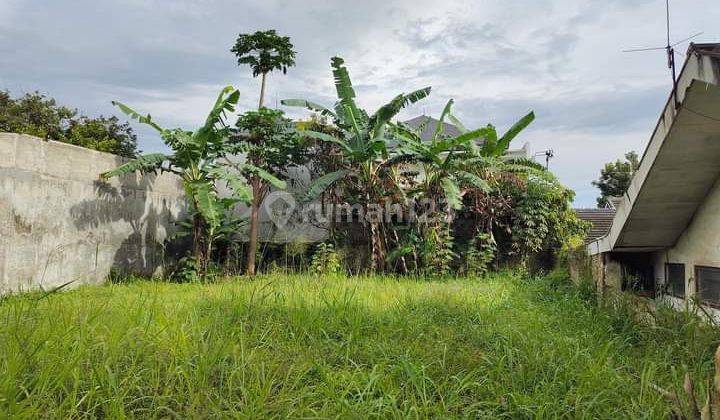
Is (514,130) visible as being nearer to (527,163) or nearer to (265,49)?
(527,163)

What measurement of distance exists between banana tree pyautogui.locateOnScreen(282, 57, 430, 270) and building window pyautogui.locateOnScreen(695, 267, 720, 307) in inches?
169

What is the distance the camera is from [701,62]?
2977mm

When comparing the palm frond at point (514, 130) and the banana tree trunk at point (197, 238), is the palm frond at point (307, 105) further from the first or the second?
the palm frond at point (514, 130)

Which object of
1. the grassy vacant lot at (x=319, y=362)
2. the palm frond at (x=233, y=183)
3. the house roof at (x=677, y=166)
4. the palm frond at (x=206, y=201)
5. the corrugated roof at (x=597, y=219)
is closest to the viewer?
the grassy vacant lot at (x=319, y=362)

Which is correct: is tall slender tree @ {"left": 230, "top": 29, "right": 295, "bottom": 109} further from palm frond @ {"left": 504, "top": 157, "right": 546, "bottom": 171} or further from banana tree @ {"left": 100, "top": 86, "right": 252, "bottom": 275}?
palm frond @ {"left": 504, "top": 157, "right": 546, "bottom": 171}

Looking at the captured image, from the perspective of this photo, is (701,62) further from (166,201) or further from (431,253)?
(166,201)

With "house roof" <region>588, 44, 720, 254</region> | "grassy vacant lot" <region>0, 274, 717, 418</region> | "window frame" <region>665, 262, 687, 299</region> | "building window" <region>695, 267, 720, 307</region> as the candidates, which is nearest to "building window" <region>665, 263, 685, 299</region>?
"window frame" <region>665, 262, 687, 299</region>

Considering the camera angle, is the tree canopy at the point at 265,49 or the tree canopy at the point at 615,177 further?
the tree canopy at the point at 615,177

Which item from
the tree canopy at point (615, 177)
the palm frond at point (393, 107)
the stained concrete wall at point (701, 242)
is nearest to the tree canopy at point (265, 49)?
the palm frond at point (393, 107)

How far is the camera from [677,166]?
155 inches

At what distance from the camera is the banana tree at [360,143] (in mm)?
7207

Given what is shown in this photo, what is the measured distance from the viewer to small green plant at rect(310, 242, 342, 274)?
725 cm

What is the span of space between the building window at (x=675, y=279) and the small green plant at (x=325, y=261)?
4.49 meters

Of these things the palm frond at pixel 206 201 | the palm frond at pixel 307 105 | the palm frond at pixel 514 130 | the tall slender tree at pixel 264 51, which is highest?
the tall slender tree at pixel 264 51
